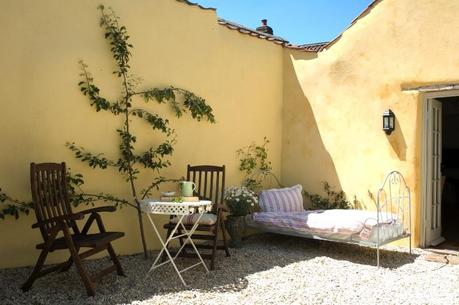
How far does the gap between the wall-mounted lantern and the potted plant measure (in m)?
1.92

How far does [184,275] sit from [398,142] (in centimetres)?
318

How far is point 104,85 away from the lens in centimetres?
463

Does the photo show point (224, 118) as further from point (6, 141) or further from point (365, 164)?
point (6, 141)

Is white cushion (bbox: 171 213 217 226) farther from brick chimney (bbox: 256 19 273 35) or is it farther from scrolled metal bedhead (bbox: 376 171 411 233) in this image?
brick chimney (bbox: 256 19 273 35)

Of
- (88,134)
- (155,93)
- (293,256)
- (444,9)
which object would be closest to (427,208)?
(293,256)

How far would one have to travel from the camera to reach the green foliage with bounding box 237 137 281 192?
6160mm

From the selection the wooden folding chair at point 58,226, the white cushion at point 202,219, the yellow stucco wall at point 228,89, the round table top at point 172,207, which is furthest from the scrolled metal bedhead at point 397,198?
the wooden folding chair at point 58,226

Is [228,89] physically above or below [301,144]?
above

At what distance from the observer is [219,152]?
19.0 feet

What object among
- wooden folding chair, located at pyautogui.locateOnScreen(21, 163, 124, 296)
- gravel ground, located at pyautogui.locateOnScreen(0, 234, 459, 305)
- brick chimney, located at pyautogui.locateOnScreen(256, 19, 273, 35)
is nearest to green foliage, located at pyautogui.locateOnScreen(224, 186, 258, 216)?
gravel ground, located at pyautogui.locateOnScreen(0, 234, 459, 305)

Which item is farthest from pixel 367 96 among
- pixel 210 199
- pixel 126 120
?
pixel 126 120

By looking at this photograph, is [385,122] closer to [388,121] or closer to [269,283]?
[388,121]

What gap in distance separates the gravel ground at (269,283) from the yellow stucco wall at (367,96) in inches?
50.0

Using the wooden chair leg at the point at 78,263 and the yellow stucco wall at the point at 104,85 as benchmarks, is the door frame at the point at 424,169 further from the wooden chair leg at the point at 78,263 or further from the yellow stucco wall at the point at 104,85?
the wooden chair leg at the point at 78,263
